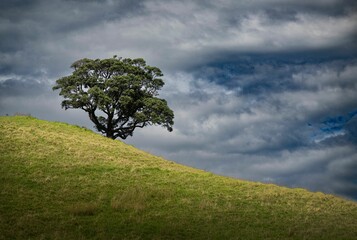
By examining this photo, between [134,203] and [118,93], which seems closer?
[134,203]

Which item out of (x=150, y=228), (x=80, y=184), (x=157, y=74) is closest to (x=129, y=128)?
(x=157, y=74)

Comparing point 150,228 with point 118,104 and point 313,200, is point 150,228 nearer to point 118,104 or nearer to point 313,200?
point 313,200

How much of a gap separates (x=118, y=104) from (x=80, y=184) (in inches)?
1181

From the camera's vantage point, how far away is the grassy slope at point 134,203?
20.6m

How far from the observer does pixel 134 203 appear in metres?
25.6

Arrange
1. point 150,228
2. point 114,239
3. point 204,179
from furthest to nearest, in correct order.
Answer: point 204,179 → point 150,228 → point 114,239

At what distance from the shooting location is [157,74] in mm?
62906

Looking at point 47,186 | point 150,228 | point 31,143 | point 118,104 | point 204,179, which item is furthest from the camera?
point 118,104

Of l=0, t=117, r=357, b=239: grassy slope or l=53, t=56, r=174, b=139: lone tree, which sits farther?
l=53, t=56, r=174, b=139: lone tree

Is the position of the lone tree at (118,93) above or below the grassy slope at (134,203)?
above

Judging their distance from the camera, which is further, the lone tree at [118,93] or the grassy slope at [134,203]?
the lone tree at [118,93]

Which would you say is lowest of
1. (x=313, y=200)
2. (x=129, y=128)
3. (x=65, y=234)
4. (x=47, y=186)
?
(x=65, y=234)

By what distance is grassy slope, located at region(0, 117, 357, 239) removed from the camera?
20578 mm

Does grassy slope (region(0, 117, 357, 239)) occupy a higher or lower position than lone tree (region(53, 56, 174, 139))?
lower
